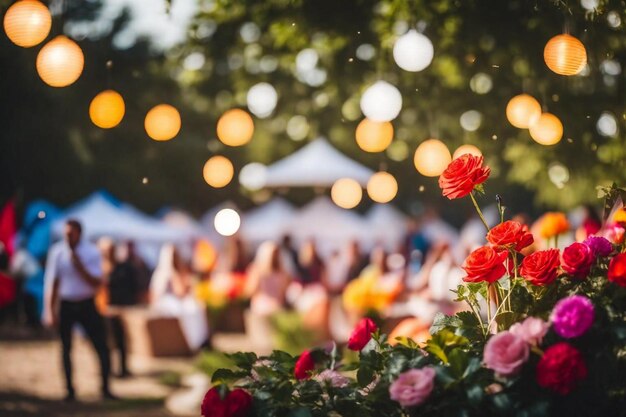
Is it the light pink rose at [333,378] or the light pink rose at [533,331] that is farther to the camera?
the light pink rose at [333,378]

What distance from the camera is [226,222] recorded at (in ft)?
41.2

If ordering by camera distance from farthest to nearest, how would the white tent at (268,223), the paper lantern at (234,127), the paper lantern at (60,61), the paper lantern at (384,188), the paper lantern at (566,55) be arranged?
the white tent at (268,223)
the paper lantern at (384,188)
the paper lantern at (234,127)
the paper lantern at (60,61)
the paper lantern at (566,55)

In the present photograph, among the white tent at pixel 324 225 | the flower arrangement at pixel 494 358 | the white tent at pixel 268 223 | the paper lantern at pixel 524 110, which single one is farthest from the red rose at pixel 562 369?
the white tent at pixel 268 223

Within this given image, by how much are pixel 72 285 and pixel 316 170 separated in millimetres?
6034

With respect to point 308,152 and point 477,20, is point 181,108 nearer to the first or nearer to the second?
point 308,152

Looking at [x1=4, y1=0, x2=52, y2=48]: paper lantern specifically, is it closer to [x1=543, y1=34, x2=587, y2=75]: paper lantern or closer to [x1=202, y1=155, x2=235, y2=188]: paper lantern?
[x1=543, y1=34, x2=587, y2=75]: paper lantern

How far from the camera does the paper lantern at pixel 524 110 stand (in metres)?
7.15

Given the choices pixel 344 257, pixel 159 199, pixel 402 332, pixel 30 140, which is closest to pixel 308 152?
pixel 344 257

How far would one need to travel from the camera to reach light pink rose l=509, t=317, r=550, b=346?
2240 mm

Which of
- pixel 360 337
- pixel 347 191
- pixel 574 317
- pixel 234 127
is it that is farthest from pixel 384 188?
pixel 574 317

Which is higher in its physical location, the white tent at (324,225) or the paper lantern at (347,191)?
the paper lantern at (347,191)

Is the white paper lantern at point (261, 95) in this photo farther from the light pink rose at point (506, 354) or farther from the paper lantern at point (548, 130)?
the light pink rose at point (506, 354)

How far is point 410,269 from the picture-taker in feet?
41.9

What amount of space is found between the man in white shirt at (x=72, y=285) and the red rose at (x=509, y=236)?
5.45m
